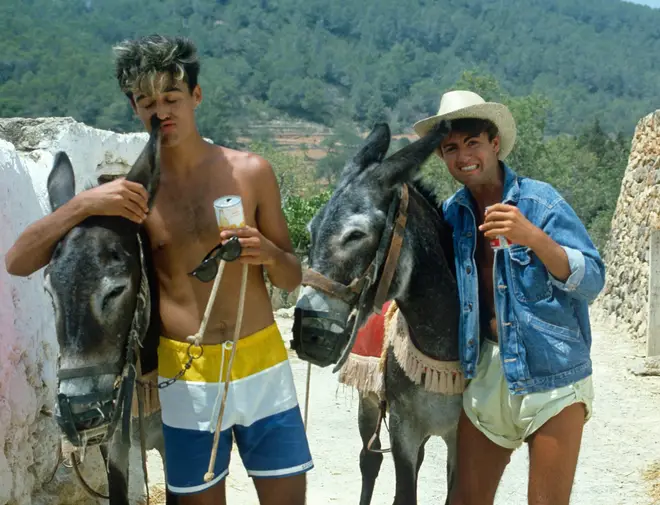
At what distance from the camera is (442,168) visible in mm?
21234

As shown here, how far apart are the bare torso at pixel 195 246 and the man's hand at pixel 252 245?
0.15 metres

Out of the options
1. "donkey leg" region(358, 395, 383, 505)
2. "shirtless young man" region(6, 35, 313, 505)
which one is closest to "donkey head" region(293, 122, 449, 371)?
"shirtless young man" region(6, 35, 313, 505)

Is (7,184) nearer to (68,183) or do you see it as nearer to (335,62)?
(68,183)

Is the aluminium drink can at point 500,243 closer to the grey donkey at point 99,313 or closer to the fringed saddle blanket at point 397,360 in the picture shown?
the fringed saddle blanket at point 397,360

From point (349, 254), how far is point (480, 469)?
3.28ft

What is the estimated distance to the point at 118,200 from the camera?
237 cm

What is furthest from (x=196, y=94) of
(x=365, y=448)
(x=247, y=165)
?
(x=365, y=448)

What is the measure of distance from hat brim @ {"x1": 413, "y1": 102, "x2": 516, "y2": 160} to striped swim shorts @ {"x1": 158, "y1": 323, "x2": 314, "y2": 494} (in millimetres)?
1133

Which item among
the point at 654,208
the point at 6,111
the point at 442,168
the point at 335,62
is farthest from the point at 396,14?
the point at 654,208

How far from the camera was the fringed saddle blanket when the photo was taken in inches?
120

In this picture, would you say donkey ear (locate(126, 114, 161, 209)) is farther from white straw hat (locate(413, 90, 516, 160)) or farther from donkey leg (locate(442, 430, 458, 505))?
donkey leg (locate(442, 430, 458, 505))

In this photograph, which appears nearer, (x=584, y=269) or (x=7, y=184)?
(x=584, y=269)

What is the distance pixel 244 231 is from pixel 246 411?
25.5 inches

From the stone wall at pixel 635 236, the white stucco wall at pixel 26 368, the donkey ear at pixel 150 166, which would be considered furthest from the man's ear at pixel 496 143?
the stone wall at pixel 635 236
